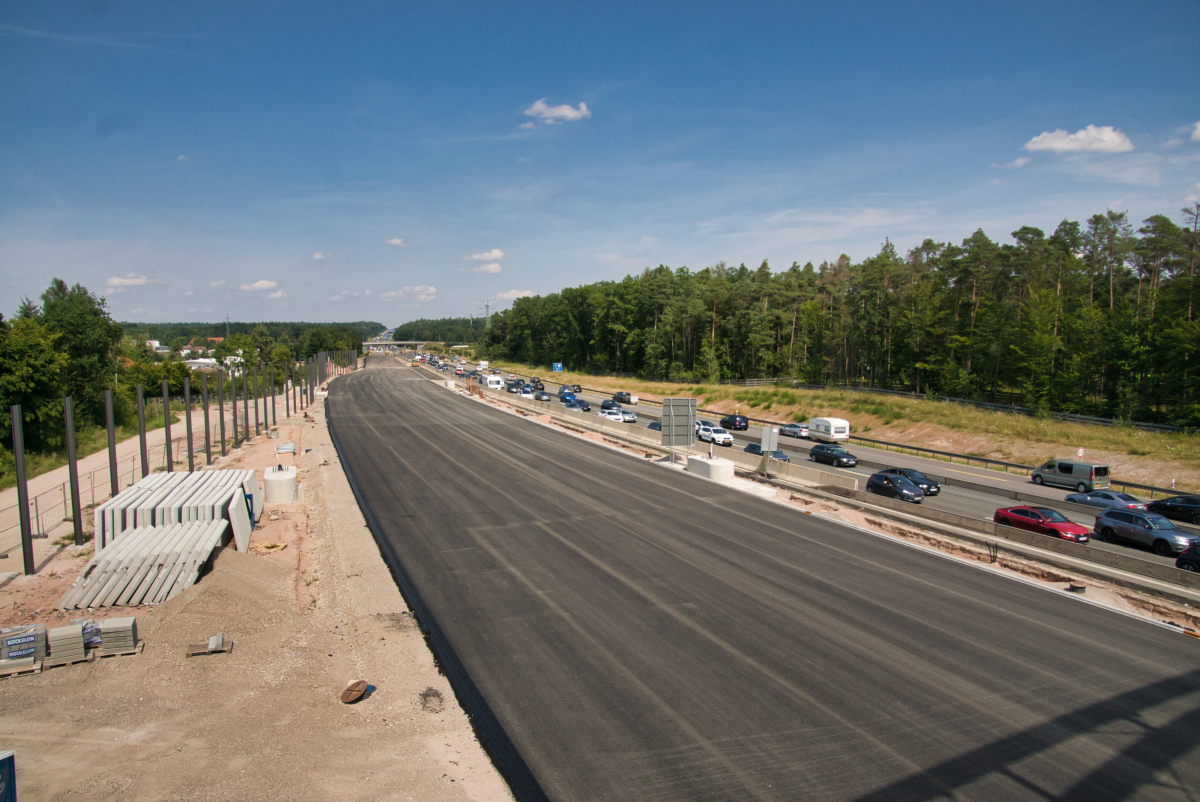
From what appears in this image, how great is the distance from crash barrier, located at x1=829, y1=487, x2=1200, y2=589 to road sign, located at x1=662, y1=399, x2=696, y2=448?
8588mm

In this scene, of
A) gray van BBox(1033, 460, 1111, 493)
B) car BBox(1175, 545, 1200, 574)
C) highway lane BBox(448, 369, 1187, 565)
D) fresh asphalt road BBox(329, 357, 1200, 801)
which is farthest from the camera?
gray van BBox(1033, 460, 1111, 493)

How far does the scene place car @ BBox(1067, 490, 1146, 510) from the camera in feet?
88.1

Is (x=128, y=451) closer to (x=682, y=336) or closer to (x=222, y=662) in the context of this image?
(x=222, y=662)

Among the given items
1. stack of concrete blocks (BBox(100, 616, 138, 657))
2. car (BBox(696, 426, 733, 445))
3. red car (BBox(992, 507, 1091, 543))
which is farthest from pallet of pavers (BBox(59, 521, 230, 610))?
car (BBox(696, 426, 733, 445))

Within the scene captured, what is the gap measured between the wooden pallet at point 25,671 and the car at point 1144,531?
1180 inches

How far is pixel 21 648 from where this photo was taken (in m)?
9.86

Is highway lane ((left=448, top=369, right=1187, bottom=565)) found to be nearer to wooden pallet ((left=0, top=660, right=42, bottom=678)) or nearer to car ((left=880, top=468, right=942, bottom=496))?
car ((left=880, top=468, right=942, bottom=496))

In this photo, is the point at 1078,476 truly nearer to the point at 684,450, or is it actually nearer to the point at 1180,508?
the point at 1180,508

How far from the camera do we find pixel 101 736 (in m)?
8.28

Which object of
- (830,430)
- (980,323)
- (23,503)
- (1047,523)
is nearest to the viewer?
(23,503)

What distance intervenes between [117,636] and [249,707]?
3.44 metres

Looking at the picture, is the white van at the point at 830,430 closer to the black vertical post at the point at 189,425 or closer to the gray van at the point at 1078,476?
the gray van at the point at 1078,476

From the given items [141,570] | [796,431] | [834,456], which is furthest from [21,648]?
[796,431]

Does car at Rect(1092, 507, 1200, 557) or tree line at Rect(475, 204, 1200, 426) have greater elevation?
tree line at Rect(475, 204, 1200, 426)
